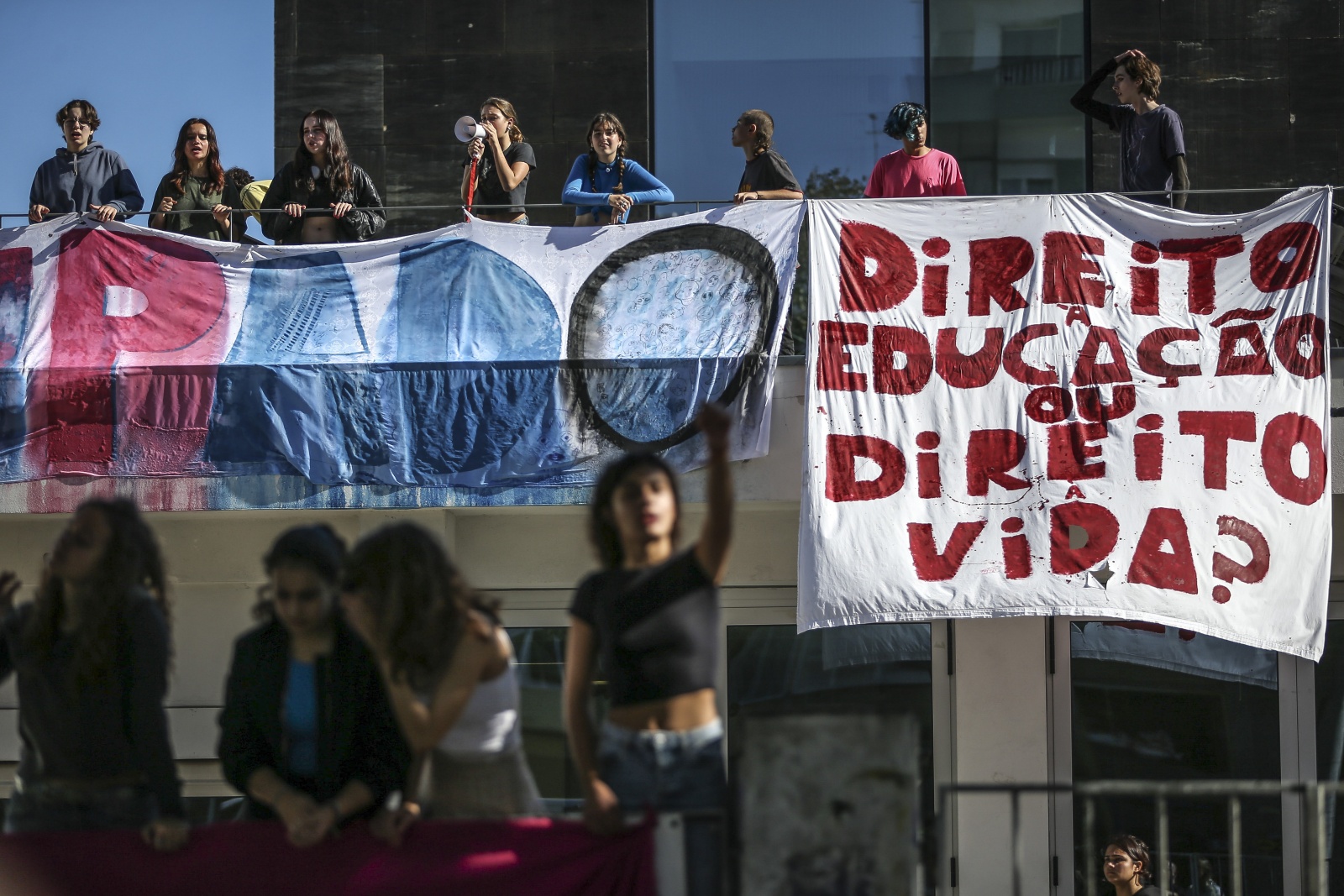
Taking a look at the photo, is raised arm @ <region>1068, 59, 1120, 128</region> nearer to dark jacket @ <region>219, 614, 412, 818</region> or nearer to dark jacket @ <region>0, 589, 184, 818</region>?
dark jacket @ <region>219, 614, 412, 818</region>

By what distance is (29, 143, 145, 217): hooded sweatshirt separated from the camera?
927 cm

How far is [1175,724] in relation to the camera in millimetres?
10227

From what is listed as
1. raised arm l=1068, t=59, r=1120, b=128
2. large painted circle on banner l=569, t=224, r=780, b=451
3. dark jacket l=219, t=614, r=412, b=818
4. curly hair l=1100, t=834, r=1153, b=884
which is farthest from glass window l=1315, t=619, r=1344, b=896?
dark jacket l=219, t=614, r=412, b=818

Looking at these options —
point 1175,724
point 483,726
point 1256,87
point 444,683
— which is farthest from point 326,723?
point 1256,87

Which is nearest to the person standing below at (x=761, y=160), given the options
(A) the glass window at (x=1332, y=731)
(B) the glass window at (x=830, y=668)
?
(B) the glass window at (x=830, y=668)

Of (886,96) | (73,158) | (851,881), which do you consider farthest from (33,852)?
(886,96)

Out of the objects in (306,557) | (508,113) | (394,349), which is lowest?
(306,557)

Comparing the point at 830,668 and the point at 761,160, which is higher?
the point at 761,160

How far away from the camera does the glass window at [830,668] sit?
33.8 feet

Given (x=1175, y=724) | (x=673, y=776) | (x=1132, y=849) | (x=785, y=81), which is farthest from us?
(x=785, y=81)

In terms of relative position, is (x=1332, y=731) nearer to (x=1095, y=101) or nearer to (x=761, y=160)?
(x=1095, y=101)

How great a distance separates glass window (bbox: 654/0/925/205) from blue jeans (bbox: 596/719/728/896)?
6.97 metres

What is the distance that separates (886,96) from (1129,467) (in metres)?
4.27

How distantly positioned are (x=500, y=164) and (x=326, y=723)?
16.7ft
